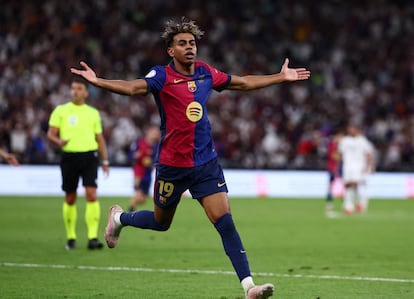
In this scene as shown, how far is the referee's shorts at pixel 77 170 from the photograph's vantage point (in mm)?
14086

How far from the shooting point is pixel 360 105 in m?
35.4

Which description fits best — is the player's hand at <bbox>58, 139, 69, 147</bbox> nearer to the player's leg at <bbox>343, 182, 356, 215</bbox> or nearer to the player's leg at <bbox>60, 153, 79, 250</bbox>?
the player's leg at <bbox>60, 153, 79, 250</bbox>

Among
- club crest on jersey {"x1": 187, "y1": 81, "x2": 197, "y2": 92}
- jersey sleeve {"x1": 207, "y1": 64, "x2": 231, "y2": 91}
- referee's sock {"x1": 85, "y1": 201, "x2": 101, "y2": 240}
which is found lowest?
referee's sock {"x1": 85, "y1": 201, "x2": 101, "y2": 240}

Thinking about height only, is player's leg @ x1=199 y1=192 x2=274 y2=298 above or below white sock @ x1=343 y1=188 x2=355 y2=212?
above

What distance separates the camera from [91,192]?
14.1 metres

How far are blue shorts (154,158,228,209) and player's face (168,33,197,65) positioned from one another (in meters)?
1.02

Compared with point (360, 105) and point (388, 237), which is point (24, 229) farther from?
point (360, 105)

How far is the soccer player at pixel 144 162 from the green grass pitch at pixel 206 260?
4.14 feet

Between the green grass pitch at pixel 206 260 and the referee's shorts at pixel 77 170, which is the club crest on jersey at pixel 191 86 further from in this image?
the referee's shorts at pixel 77 170

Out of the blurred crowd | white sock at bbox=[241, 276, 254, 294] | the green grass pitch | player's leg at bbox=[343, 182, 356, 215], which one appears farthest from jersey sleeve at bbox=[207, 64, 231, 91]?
the blurred crowd

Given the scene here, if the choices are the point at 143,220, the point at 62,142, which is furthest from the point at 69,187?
the point at 143,220

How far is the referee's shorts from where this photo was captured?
14086 mm

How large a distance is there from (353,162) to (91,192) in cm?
1135

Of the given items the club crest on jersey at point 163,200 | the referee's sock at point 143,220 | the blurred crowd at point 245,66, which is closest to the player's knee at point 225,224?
the club crest on jersey at point 163,200
